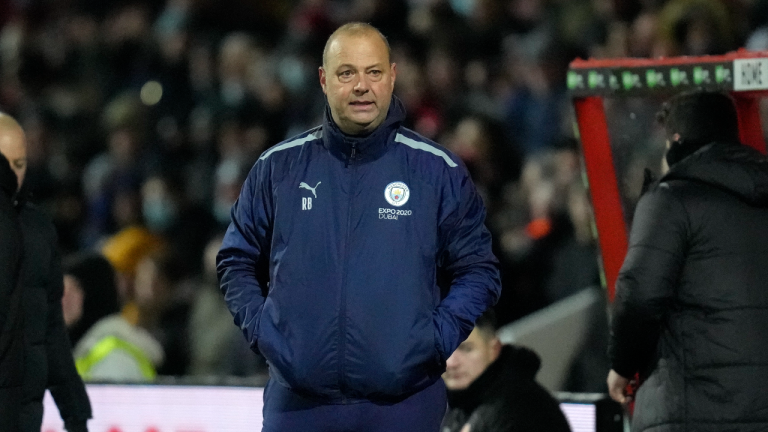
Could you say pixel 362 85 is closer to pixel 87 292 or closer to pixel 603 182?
pixel 603 182

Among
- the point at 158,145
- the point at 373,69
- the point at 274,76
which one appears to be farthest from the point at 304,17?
the point at 373,69

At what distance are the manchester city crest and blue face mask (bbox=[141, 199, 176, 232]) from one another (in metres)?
6.39

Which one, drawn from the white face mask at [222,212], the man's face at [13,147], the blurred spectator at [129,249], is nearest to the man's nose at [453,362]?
the man's face at [13,147]

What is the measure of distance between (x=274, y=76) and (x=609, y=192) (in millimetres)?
6043

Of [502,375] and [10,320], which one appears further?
[502,375]

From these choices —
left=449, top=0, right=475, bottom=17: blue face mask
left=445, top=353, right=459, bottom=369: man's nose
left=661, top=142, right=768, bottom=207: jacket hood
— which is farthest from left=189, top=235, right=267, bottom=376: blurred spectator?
left=661, top=142, right=768, bottom=207: jacket hood

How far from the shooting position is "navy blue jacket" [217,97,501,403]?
3.40 meters

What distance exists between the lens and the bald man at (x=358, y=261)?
11.2 feet

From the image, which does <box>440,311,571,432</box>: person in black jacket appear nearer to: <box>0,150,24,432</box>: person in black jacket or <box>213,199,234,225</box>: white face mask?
<box>0,150,24,432</box>: person in black jacket

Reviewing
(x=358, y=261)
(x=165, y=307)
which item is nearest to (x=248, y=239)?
(x=358, y=261)

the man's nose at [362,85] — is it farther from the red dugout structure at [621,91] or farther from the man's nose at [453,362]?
the man's nose at [453,362]

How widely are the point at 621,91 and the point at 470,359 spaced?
1245 millimetres

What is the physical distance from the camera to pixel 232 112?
1036cm

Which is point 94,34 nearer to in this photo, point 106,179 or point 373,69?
point 106,179
